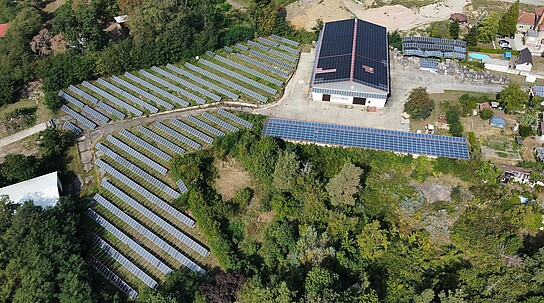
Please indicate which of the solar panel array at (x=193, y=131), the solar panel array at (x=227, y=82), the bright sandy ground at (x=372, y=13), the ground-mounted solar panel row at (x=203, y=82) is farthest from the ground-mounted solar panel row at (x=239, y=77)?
the bright sandy ground at (x=372, y=13)

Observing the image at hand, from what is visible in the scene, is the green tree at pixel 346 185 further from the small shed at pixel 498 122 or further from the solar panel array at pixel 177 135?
the small shed at pixel 498 122

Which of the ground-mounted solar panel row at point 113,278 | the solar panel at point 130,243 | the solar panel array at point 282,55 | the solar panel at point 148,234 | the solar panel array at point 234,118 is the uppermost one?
the solar panel array at point 282,55

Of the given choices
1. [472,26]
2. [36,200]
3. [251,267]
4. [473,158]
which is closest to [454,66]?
[472,26]

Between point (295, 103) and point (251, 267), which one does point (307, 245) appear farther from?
point (295, 103)

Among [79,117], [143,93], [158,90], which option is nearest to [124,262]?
[79,117]

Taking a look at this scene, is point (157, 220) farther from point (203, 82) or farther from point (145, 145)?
point (203, 82)

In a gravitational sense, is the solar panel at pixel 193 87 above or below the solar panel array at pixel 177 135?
above

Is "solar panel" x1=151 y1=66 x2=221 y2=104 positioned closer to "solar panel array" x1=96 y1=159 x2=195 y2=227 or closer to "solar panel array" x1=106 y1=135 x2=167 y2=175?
"solar panel array" x1=106 y1=135 x2=167 y2=175
